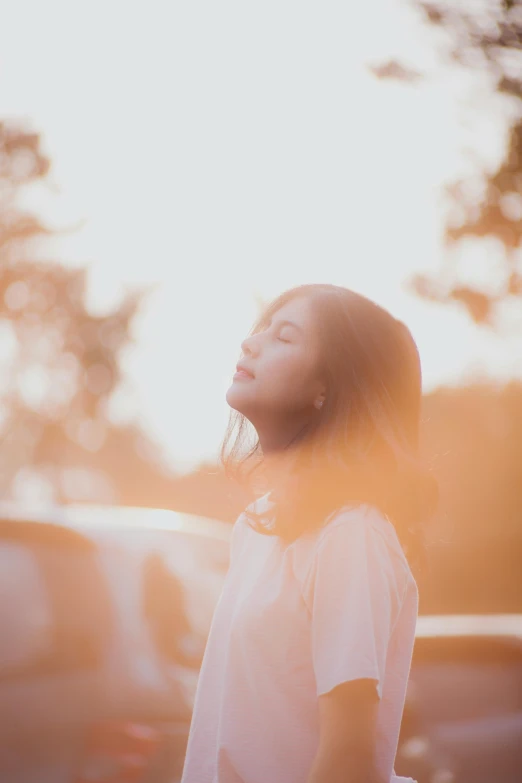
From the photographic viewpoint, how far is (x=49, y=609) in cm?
301

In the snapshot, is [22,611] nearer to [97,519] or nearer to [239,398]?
[97,519]

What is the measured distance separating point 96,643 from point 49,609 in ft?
0.63

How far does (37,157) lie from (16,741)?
13.2 metres

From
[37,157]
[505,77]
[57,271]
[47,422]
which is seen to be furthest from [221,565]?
[47,422]

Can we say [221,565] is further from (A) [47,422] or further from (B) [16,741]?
(A) [47,422]

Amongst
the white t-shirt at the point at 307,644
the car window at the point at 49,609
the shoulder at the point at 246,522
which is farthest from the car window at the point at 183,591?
the white t-shirt at the point at 307,644

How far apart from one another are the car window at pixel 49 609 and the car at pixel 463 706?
3.42 feet

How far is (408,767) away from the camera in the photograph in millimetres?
3043

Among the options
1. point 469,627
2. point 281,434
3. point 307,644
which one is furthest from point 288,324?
point 469,627

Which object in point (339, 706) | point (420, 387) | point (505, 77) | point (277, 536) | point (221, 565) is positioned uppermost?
point (505, 77)

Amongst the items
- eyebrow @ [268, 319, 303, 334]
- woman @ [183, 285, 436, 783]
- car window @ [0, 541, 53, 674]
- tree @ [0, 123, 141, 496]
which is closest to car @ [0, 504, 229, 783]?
car window @ [0, 541, 53, 674]

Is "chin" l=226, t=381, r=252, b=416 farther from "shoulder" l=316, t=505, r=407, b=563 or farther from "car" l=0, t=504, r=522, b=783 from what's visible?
"car" l=0, t=504, r=522, b=783

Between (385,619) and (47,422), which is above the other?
(47,422)

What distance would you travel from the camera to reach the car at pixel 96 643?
8.79ft
